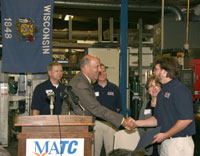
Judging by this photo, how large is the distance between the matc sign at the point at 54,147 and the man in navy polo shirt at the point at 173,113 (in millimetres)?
740

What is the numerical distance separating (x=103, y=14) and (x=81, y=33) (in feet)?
7.40

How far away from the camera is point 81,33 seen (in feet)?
35.0

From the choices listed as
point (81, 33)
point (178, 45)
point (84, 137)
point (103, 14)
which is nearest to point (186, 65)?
point (178, 45)

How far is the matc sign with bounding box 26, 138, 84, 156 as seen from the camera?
2211 mm

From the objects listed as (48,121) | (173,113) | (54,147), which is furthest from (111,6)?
(54,147)

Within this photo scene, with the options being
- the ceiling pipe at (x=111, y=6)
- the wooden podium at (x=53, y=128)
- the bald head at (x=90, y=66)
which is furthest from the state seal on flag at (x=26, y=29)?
the wooden podium at (x=53, y=128)

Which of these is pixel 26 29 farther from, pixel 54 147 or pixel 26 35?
pixel 54 147

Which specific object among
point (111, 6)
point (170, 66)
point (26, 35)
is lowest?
point (170, 66)

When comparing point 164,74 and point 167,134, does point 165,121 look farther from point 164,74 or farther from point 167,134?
point 164,74

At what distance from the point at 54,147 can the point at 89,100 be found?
3.20 ft

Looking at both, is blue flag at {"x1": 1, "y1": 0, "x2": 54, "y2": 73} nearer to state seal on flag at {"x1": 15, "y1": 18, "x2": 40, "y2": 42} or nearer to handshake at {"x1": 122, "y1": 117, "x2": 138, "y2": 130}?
state seal on flag at {"x1": 15, "y1": 18, "x2": 40, "y2": 42}

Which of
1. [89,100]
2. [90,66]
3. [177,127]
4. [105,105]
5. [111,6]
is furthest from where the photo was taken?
[111,6]

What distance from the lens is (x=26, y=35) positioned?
6.12 metres

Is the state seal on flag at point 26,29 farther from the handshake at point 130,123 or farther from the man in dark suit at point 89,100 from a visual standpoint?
the handshake at point 130,123
